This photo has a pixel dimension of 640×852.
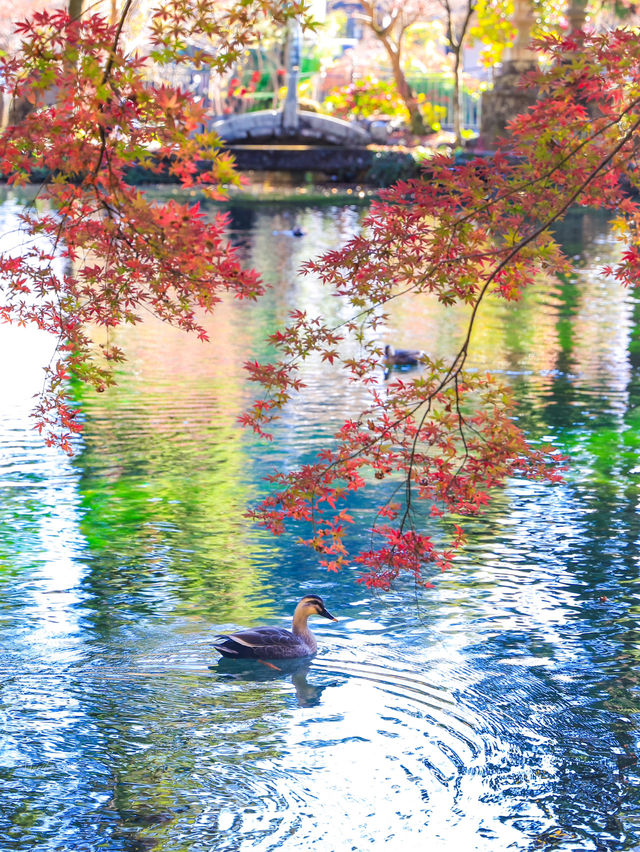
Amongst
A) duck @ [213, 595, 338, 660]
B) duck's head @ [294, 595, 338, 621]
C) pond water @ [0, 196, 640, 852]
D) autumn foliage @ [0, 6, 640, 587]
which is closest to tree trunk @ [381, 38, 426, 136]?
pond water @ [0, 196, 640, 852]

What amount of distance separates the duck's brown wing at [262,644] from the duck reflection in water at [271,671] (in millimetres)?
74

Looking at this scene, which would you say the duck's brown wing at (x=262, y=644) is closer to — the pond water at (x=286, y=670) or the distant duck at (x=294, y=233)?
the pond water at (x=286, y=670)

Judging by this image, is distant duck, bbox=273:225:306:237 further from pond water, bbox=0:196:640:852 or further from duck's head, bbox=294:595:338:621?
duck's head, bbox=294:595:338:621

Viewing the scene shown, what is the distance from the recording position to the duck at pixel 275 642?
7.13 m

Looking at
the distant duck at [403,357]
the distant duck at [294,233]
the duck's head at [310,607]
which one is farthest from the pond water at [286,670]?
the distant duck at [294,233]

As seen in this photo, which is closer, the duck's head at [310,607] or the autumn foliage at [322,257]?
the autumn foliage at [322,257]

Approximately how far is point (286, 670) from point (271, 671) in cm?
9

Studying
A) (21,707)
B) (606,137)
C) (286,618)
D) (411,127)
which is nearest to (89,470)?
(286,618)

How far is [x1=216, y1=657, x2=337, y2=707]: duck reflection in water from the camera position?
23.4 feet

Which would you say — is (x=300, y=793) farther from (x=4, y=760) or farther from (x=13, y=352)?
(x=13, y=352)

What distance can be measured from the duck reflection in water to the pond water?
2 cm

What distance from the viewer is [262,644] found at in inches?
282

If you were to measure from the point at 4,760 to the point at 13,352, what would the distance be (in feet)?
35.6

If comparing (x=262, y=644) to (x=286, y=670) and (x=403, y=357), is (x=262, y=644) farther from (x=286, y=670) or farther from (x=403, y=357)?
(x=403, y=357)
